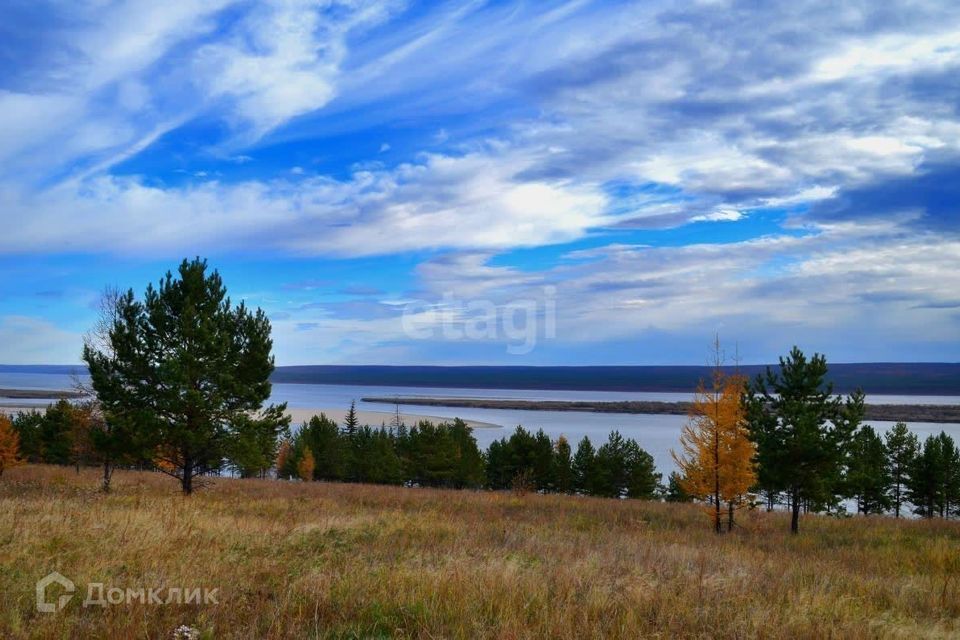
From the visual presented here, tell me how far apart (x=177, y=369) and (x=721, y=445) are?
17.7 meters

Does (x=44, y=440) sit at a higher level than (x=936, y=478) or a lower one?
higher

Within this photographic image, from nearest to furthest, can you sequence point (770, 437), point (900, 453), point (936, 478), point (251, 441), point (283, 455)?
point (251, 441)
point (770, 437)
point (936, 478)
point (900, 453)
point (283, 455)

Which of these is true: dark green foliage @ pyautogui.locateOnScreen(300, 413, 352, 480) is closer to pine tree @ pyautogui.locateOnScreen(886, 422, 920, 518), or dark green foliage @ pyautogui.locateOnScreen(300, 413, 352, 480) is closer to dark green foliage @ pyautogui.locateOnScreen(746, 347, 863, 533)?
dark green foliage @ pyautogui.locateOnScreen(746, 347, 863, 533)

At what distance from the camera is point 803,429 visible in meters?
20.8

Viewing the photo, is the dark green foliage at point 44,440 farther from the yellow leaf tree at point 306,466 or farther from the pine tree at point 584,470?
the pine tree at point 584,470

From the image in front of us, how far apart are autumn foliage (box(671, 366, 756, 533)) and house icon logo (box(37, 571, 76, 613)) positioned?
1787 centimetres

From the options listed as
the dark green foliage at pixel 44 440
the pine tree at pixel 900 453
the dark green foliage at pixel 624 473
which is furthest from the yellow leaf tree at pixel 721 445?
the dark green foliage at pixel 44 440

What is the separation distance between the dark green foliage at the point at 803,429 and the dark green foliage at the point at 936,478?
3778 centimetres

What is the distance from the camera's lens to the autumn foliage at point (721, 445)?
65.7 ft

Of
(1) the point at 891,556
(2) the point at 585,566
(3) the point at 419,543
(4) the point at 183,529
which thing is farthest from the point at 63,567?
(1) the point at 891,556

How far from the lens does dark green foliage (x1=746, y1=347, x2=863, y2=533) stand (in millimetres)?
21016

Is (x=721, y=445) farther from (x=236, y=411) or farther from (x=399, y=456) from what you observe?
(x=399, y=456)

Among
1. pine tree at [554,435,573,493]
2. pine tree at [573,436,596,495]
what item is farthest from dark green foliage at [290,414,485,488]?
pine tree at [573,436,596,495]

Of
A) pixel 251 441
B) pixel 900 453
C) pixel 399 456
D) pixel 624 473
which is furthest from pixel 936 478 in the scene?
pixel 251 441
